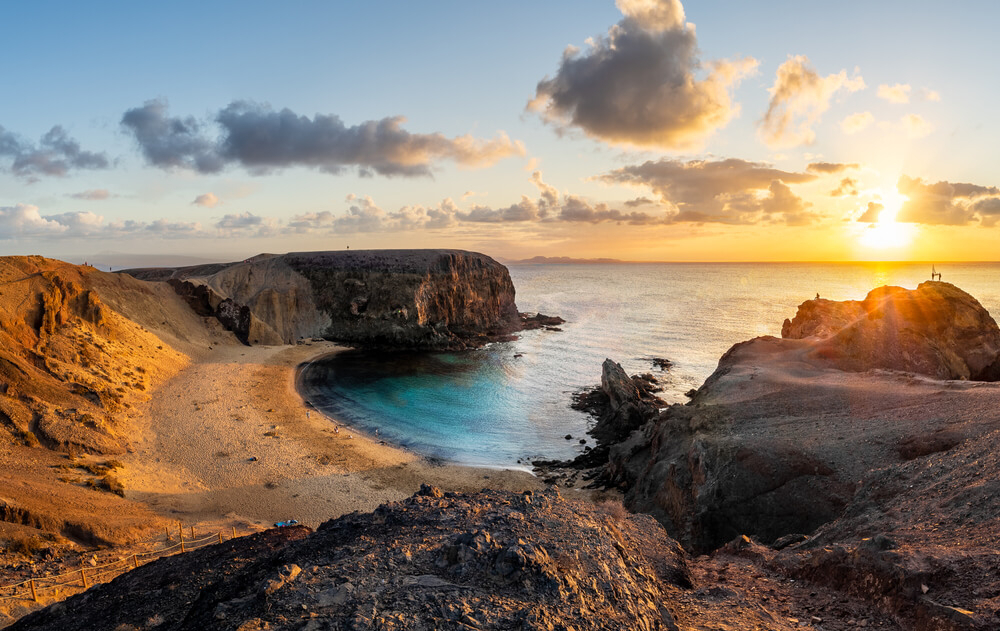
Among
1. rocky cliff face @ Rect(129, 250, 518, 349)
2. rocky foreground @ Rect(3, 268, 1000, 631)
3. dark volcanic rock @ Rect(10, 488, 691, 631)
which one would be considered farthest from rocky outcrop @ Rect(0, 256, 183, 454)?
dark volcanic rock @ Rect(10, 488, 691, 631)

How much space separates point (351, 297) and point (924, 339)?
198 ft

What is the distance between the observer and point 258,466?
27047 millimetres

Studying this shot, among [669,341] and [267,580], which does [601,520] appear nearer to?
[267,580]

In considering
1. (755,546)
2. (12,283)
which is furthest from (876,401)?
(12,283)

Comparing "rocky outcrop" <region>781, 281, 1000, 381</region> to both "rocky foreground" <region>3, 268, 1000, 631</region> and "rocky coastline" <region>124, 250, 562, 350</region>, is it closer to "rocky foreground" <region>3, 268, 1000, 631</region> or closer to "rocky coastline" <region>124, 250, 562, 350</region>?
"rocky foreground" <region>3, 268, 1000, 631</region>

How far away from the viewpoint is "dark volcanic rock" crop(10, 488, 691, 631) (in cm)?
598

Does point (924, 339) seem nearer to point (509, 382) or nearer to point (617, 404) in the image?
point (617, 404)

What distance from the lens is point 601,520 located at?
9930 millimetres

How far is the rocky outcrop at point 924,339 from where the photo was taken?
1083 inches

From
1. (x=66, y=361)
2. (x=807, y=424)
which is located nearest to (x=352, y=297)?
(x=66, y=361)

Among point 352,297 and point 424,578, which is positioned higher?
point 352,297

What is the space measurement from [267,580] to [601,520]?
20.8 feet

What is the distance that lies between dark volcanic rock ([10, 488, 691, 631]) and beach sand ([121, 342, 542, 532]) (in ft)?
41.2

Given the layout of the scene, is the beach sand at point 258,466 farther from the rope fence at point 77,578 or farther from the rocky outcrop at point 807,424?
the rocky outcrop at point 807,424
